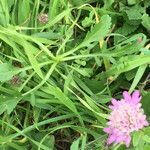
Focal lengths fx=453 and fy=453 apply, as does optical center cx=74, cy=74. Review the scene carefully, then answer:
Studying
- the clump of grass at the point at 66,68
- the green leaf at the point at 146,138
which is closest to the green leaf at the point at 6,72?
the clump of grass at the point at 66,68

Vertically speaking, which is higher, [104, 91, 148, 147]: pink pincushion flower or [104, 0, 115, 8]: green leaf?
[104, 0, 115, 8]: green leaf

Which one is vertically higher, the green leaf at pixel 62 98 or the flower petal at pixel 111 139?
the green leaf at pixel 62 98

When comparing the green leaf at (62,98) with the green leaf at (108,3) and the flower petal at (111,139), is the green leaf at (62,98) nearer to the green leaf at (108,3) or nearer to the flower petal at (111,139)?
the flower petal at (111,139)

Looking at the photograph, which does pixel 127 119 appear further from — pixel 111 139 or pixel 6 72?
pixel 6 72

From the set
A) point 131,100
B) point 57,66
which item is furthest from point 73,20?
point 131,100

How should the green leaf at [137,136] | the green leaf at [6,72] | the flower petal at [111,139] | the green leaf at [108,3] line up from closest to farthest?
the green leaf at [137,136]
the flower petal at [111,139]
the green leaf at [6,72]
the green leaf at [108,3]

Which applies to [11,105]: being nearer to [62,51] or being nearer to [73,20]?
[62,51]

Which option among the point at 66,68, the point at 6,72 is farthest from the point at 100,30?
the point at 6,72

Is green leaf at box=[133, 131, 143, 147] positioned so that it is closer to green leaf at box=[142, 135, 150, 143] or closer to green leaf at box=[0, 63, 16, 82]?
green leaf at box=[142, 135, 150, 143]

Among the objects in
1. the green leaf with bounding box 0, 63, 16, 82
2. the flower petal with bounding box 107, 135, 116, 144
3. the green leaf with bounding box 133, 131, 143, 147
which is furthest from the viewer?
the green leaf with bounding box 0, 63, 16, 82

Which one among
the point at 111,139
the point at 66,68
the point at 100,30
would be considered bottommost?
the point at 111,139

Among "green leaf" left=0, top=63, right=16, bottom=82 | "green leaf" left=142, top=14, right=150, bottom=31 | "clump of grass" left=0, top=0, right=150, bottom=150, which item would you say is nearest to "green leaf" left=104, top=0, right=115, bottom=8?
"clump of grass" left=0, top=0, right=150, bottom=150
